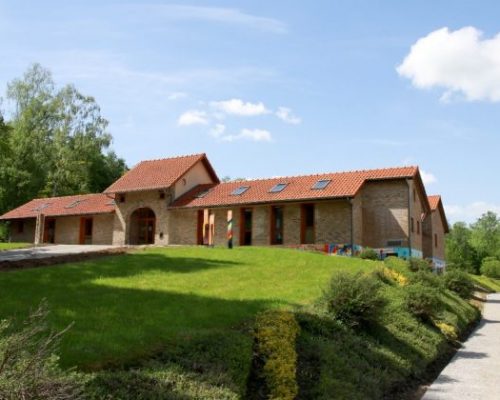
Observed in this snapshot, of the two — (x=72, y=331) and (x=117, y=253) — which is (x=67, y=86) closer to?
(x=117, y=253)

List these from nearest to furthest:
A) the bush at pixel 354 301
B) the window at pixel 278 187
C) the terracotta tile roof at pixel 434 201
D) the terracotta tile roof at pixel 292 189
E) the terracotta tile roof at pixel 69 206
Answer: the bush at pixel 354 301, the terracotta tile roof at pixel 292 189, the window at pixel 278 187, the terracotta tile roof at pixel 69 206, the terracotta tile roof at pixel 434 201

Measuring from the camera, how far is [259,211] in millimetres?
32250

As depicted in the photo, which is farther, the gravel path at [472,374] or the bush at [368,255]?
the bush at [368,255]

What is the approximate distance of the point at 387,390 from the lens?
403 inches

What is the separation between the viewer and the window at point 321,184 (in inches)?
1227

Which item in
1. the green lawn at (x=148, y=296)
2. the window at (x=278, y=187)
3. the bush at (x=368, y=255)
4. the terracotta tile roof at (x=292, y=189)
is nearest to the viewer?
the green lawn at (x=148, y=296)

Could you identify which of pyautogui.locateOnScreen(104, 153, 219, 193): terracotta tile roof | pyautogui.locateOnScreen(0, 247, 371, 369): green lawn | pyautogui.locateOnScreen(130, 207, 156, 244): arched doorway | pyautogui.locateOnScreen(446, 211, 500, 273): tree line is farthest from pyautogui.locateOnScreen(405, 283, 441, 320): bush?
pyautogui.locateOnScreen(446, 211, 500, 273): tree line

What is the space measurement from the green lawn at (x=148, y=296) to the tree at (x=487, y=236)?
63.1 meters

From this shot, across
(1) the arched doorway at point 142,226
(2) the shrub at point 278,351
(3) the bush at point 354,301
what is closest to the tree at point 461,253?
(1) the arched doorway at point 142,226

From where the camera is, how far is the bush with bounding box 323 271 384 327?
1242 cm

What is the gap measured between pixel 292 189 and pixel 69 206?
64.8 feet

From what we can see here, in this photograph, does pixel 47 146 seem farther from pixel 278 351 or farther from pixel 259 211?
pixel 278 351

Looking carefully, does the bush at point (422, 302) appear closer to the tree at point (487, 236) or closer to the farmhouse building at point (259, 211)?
the farmhouse building at point (259, 211)

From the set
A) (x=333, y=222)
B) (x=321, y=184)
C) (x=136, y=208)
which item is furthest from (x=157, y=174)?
(x=333, y=222)
